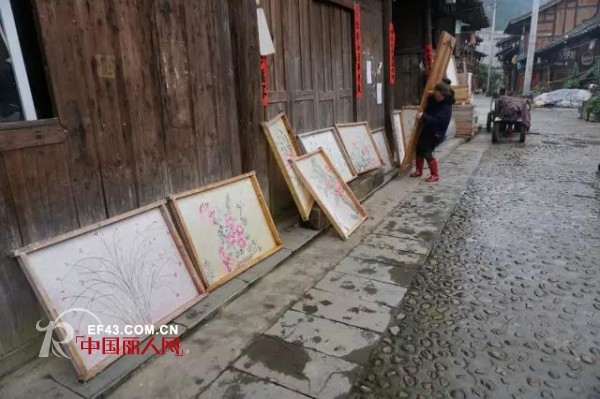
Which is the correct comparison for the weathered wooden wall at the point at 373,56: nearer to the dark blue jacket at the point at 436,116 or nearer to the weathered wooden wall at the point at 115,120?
the dark blue jacket at the point at 436,116

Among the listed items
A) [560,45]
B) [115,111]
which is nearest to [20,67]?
[115,111]

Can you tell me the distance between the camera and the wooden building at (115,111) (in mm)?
2568

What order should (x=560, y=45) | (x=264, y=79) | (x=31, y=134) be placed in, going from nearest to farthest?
(x=31, y=134) < (x=264, y=79) < (x=560, y=45)

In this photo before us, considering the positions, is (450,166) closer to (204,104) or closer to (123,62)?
(204,104)

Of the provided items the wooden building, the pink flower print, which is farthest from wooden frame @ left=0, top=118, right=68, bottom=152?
the pink flower print

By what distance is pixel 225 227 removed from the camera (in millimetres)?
3926

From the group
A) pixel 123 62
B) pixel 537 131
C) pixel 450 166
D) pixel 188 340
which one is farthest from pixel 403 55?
pixel 188 340

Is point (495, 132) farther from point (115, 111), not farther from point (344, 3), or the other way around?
point (115, 111)

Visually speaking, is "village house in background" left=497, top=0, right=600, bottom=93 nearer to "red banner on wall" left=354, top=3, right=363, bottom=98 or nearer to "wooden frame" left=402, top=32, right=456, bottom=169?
"wooden frame" left=402, top=32, right=456, bottom=169

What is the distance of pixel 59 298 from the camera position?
2520mm

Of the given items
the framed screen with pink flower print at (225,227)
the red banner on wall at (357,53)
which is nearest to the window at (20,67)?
the framed screen with pink flower print at (225,227)

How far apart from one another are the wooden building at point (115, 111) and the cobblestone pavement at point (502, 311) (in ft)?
7.42

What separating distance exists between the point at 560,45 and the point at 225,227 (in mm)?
35446

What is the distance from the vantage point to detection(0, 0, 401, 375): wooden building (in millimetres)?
2568
